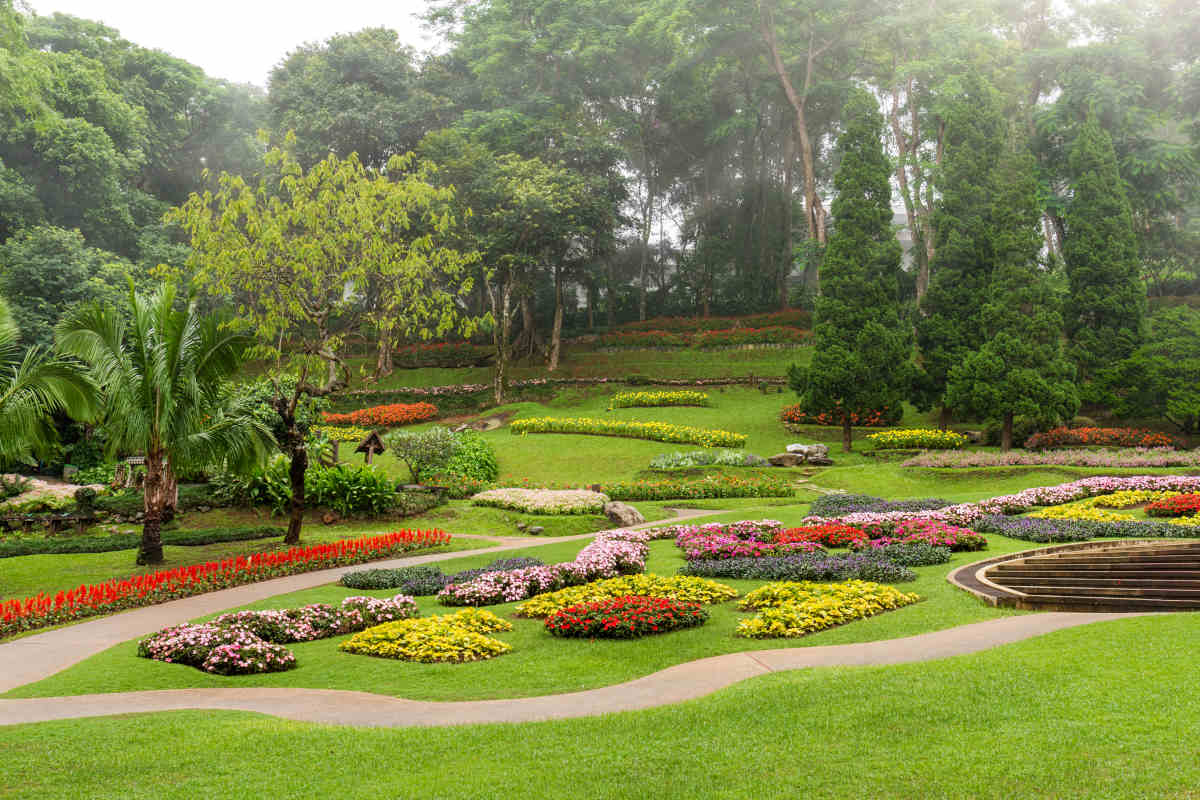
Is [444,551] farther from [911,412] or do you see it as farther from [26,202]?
[26,202]

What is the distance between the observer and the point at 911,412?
96.6 ft

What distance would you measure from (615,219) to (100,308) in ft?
98.6

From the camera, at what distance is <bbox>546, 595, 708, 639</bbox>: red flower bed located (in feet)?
26.2

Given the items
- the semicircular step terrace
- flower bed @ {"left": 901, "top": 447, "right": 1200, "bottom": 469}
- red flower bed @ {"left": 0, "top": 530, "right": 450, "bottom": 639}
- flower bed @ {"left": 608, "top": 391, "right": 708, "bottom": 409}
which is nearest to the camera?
the semicircular step terrace

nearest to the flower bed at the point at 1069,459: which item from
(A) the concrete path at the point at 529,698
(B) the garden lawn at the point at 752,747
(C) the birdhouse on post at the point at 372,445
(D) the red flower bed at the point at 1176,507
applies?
(D) the red flower bed at the point at 1176,507

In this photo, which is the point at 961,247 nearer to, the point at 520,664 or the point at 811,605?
the point at 811,605

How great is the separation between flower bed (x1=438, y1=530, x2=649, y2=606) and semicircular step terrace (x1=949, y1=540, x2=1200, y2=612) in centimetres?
435

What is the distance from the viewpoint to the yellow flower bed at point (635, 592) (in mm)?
9148

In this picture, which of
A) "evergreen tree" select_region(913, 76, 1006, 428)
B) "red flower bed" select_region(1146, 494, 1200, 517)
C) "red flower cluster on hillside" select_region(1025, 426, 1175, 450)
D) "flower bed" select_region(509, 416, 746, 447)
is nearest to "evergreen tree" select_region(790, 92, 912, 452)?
"evergreen tree" select_region(913, 76, 1006, 428)

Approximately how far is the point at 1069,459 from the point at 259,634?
19405mm

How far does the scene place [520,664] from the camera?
7195 mm

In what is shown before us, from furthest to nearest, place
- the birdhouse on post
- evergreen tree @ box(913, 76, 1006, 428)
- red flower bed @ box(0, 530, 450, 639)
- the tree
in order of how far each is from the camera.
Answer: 1. evergreen tree @ box(913, 76, 1006, 428)
2. the birdhouse on post
3. the tree
4. red flower bed @ box(0, 530, 450, 639)

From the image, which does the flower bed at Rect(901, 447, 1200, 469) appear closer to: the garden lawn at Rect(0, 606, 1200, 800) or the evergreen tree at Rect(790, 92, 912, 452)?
the evergreen tree at Rect(790, 92, 912, 452)

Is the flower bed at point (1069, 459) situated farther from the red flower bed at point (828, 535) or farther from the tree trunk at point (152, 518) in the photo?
the tree trunk at point (152, 518)
